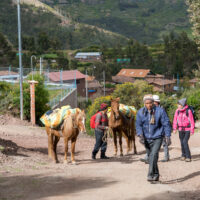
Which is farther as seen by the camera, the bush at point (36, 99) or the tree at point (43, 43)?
the tree at point (43, 43)

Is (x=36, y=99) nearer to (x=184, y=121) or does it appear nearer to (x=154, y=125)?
(x=184, y=121)

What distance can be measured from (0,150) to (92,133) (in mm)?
12707

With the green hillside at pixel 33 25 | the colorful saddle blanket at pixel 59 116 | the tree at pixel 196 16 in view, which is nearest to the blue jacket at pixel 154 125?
the colorful saddle blanket at pixel 59 116

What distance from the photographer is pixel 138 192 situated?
7203 millimetres

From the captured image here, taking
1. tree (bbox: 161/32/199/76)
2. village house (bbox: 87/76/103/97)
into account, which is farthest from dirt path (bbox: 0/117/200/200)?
tree (bbox: 161/32/199/76)

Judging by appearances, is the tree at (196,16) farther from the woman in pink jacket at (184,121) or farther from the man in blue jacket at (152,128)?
the man in blue jacket at (152,128)

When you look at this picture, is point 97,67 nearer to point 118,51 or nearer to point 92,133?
point 118,51

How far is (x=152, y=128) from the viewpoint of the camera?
7.99 m

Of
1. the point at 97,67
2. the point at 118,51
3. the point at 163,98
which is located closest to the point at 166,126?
the point at 163,98

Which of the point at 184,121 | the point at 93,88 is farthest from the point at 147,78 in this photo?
the point at 184,121

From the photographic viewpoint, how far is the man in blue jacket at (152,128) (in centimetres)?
796

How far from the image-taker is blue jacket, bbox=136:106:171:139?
798cm

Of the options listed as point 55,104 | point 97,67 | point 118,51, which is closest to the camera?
point 55,104

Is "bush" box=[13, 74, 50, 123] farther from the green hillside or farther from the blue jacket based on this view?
the green hillside
